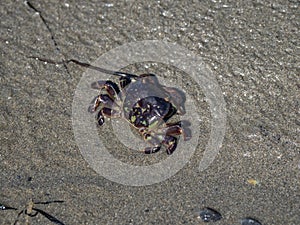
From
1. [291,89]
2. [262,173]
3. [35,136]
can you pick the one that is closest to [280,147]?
[262,173]

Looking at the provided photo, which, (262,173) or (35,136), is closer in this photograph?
(262,173)

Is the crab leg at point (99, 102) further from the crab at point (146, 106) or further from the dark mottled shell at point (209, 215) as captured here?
the dark mottled shell at point (209, 215)

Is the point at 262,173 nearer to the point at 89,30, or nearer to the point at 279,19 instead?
the point at 279,19

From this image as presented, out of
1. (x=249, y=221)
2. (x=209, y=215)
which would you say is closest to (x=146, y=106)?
(x=209, y=215)

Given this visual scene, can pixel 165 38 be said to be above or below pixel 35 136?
above

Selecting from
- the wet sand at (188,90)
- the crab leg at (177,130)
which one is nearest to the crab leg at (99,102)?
the wet sand at (188,90)

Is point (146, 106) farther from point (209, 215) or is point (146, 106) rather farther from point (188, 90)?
point (209, 215)
